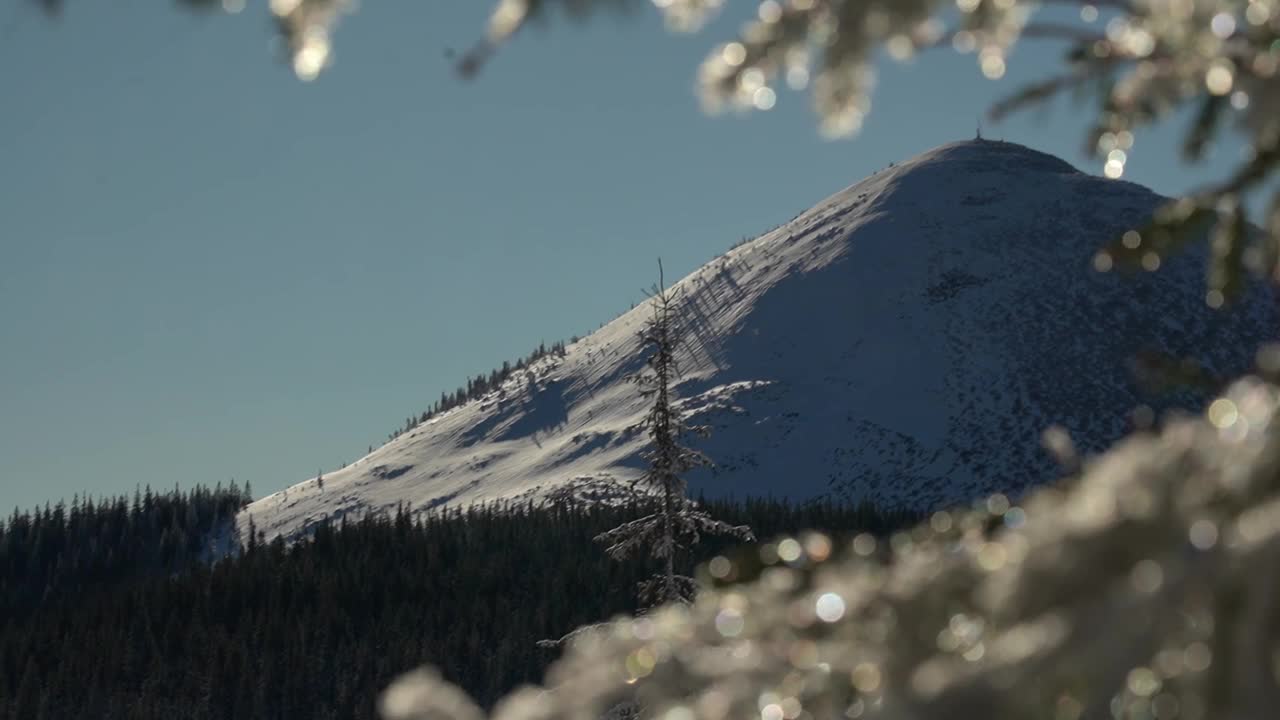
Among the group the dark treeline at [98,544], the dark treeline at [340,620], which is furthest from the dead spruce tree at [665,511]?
the dark treeline at [98,544]

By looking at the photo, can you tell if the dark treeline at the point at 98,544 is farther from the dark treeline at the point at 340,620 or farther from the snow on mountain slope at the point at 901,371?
the dark treeline at the point at 340,620

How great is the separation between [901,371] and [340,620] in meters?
94.0

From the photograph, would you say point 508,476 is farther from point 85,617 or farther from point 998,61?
point 998,61

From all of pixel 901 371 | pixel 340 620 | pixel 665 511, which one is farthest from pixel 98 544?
pixel 665 511

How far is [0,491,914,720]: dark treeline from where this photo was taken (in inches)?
3642

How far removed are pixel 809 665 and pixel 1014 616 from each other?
97 cm

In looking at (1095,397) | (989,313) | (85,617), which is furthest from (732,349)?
(85,617)

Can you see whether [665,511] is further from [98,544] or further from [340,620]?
[98,544]

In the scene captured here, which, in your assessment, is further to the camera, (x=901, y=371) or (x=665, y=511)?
(x=901, y=371)

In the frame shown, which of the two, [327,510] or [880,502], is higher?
[327,510]

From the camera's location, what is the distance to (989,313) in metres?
176

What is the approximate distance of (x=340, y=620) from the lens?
335 feet

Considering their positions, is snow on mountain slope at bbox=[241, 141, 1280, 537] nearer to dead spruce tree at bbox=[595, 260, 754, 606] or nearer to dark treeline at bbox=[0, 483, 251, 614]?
dark treeline at bbox=[0, 483, 251, 614]

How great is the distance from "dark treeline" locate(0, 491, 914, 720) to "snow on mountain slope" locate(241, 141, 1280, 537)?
3305 cm
